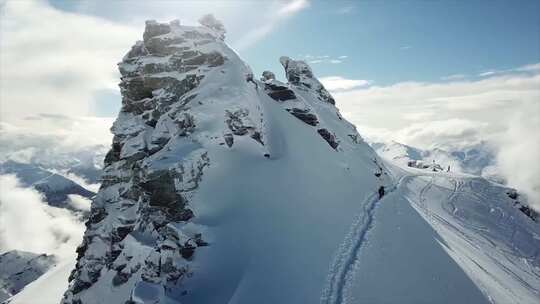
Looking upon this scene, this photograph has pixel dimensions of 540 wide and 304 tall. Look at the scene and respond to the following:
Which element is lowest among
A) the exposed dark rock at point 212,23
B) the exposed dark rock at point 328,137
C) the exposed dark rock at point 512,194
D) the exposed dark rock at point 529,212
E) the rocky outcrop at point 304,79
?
the exposed dark rock at point 328,137

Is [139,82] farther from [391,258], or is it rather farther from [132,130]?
[391,258]

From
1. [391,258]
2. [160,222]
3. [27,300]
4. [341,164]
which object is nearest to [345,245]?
[391,258]

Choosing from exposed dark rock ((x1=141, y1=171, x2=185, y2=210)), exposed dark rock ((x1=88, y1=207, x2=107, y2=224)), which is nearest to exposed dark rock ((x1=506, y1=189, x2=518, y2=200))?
exposed dark rock ((x1=141, y1=171, x2=185, y2=210))

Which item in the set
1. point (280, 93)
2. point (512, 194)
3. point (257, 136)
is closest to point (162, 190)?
point (257, 136)

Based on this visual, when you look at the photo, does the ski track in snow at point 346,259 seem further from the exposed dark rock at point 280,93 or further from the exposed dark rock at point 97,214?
the exposed dark rock at point 97,214

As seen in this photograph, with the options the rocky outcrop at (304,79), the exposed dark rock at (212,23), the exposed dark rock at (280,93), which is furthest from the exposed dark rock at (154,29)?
the rocky outcrop at (304,79)

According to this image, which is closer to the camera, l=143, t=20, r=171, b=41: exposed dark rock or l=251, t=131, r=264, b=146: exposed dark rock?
l=251, t=131, r=264, b=146: exposed dark rock

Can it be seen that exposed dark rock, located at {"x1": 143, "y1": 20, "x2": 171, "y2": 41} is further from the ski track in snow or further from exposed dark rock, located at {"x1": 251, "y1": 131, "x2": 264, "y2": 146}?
the ski track in snow
